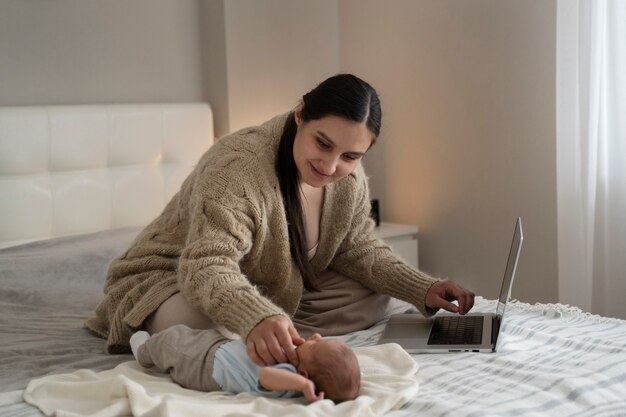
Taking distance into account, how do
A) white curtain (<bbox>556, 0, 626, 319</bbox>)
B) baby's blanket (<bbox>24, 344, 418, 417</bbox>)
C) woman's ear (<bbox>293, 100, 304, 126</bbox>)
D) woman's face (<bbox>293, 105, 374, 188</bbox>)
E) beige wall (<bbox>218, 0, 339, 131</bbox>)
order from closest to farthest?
1. baby's blanket (<bbox>24, 344, 418, 417</bbox>)
2. woman's face (<bbox>293, 105, 374, 188</bbox>)
3. woman's ear (<bbox>293, 100, 304, 126</bbox>)
4. white curtain (<bbox>556, 0, 626, 319</bbox>)
5. beige wall (<bbox>218, 0, 339, 131</bbox>)

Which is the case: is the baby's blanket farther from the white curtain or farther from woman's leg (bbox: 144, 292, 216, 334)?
the white curtain

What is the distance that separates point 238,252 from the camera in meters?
1.86

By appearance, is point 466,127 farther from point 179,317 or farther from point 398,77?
point 179,317

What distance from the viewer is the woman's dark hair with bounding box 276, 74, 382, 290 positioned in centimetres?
189

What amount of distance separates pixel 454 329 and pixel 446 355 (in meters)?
0.18

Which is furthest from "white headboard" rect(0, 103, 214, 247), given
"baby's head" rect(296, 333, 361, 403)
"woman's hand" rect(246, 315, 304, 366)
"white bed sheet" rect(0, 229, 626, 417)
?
"baby's head" rect(296, 333, 361, 403)

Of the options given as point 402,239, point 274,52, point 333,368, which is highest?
point 274,52

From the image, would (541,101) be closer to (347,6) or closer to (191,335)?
(347,6)

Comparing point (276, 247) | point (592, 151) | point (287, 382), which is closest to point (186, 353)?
point (287, 382)

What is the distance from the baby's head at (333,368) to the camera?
150 cm

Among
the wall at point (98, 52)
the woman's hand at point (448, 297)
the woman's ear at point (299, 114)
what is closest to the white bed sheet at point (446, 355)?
the woman's hand at point (448, 297)

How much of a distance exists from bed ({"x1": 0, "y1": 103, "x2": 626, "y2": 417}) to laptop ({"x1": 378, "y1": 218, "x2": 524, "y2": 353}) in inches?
1.3

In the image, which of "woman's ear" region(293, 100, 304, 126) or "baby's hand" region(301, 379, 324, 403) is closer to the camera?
"baby's hand" region(301, 379, 324, 403)

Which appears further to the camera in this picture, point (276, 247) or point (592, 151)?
point (592, 151)
